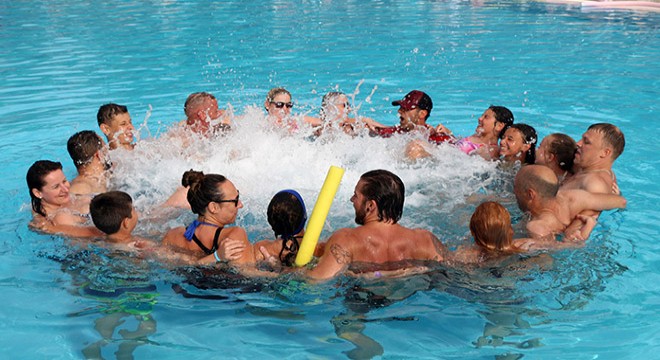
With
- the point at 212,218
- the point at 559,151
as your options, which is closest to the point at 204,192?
the point at 212,218

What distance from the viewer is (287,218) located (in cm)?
480

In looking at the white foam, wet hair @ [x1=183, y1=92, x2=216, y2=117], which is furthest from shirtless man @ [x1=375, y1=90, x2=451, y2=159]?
wet hair @ [x1=183, y1=92, x2=216, y2=117]

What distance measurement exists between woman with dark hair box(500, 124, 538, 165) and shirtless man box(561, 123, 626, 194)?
0.73 meters

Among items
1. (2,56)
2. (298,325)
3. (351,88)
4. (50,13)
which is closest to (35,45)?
(2,56)

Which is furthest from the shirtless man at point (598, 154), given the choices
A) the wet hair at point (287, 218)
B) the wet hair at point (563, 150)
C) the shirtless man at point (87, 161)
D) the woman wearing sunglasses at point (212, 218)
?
the shirtless man at point (87, 161)

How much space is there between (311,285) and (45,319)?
6.36ft

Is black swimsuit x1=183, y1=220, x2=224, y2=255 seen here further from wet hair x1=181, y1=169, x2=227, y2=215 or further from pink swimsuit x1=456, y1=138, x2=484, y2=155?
pink swimsuit x1=456, y1=138, x2=484, y2=155

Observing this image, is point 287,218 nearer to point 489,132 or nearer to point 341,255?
point 341,255

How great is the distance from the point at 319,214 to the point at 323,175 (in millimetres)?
3029

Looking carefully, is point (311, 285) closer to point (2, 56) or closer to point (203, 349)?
point (203, 349)

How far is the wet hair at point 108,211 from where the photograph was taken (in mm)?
5211

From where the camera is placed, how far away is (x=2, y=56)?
1441 cm

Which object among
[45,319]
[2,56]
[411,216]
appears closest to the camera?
[45,319]

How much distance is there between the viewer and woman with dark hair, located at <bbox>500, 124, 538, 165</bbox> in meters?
6.94
